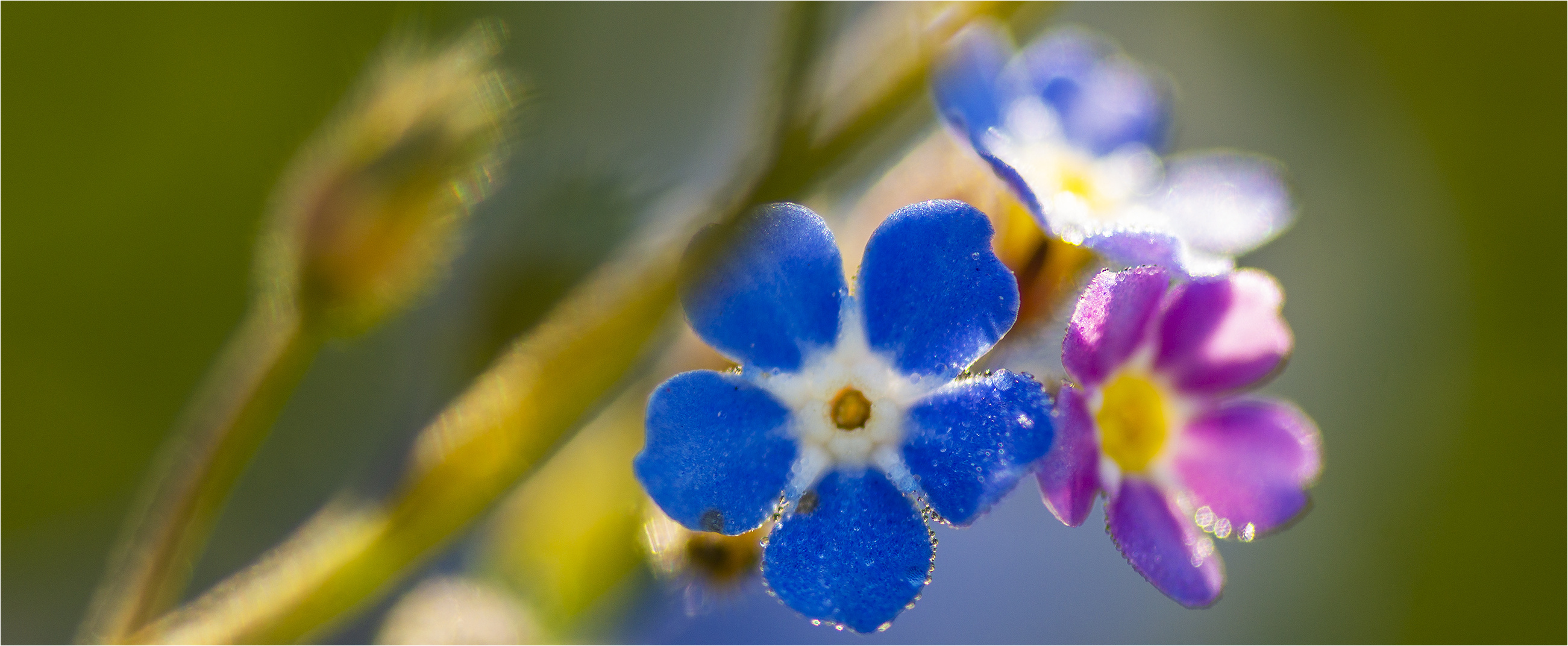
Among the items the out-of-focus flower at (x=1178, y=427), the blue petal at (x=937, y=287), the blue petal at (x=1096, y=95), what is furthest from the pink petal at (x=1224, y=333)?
the blue petal at (x=1096, y=95)

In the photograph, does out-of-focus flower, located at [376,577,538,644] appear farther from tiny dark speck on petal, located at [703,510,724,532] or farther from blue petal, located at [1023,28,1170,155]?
blue petal, located at [1023,28,1170,155]

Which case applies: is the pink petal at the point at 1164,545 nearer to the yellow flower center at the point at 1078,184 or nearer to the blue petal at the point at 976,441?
the blue petal at the point at 976,441

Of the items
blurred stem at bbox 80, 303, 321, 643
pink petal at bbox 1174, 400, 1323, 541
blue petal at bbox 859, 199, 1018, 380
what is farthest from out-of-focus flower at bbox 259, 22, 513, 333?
pink petal at bbox 1174, 400, 1323, 541

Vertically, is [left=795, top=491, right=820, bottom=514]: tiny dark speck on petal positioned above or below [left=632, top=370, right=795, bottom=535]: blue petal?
below

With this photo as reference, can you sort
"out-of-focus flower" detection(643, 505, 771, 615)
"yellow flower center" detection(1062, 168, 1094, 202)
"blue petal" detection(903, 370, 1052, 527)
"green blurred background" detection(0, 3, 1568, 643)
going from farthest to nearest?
"green blurred background" detection(0, 3, 1568, 643) → "yellow flower center" detection(1062, 168, 1094, 202) → "out-of-focus flower" detection(643, 505, 771, 615) → "blue petal" detection(903, 370, 1052, 527)

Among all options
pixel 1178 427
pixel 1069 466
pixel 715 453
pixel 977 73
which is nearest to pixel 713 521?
pixel 715 453

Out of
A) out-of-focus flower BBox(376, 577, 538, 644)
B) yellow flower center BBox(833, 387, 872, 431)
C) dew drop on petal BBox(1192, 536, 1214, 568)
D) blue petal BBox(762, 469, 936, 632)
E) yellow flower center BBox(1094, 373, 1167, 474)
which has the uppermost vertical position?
yellow flower center BBox(833, 387, 872, 431)

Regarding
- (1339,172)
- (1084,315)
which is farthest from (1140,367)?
(1339,172)
